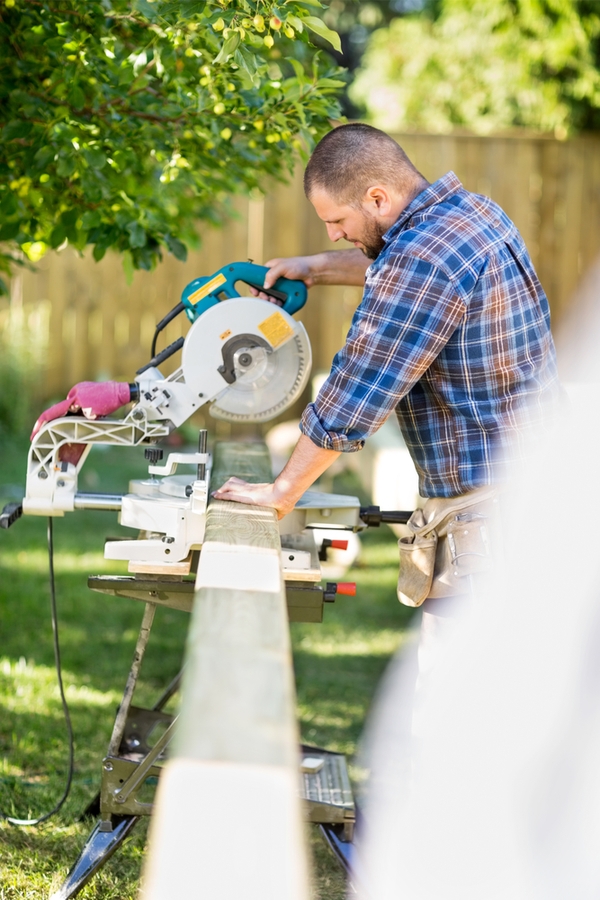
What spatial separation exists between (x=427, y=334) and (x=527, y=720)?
91 cm

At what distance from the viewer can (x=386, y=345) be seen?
2.00m

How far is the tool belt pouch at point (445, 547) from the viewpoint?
7.13 ft

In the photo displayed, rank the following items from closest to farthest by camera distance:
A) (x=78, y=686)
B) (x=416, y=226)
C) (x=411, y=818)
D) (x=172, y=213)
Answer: (x=416, y=226) < (x=411, y=818) < (x=172, y=213) < (x=78, y=686)

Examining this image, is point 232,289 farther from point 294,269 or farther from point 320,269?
point 320,269

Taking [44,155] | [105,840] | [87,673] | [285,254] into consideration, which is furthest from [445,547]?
[285,254]

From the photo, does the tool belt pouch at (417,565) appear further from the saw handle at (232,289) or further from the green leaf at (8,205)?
the green leaf at (8,205)

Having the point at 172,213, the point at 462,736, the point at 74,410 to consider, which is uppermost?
the point at 172,213

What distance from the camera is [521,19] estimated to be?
799 centimetres

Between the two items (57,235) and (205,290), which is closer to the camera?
(205,290)

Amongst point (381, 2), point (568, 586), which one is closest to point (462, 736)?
point (568, 586)

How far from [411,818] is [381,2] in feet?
39.4

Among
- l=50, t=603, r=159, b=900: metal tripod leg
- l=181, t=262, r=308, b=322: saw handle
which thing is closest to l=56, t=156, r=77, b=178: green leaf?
l=181, t=262, r=308, b=322: saw handle

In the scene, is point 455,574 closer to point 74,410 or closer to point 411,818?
point 411,818

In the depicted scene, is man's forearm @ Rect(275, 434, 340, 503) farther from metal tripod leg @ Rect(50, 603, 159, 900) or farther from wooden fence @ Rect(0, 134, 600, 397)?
wooden fence @ Rect(0, 134, 600, 397)
